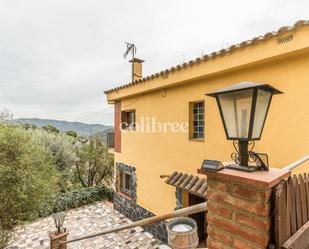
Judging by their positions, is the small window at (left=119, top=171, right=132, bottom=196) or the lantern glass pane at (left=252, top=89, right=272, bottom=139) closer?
the lantern glass pane at (left=252, top=89, right=272, bottom=139)

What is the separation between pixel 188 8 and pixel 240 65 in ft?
13.0

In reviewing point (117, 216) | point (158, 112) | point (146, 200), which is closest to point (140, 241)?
point (146, 200)

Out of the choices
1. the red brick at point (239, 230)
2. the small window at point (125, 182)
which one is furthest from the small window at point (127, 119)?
the red brick at point (239, 230)

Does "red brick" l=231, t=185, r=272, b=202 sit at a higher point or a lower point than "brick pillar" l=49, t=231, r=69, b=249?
higher

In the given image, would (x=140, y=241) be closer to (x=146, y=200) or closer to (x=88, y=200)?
(x=146, y=200)

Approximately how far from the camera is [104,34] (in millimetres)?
10062

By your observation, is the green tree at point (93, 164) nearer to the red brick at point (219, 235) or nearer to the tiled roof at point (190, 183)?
the tiled roof at point (190, 183)

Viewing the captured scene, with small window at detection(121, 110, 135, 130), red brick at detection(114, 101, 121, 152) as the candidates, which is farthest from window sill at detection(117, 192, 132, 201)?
small window at detection(121, 110, 135, 130)

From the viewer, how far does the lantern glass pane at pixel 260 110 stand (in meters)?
1.81

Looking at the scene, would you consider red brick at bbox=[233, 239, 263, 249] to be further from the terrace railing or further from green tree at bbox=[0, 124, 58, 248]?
green tree at bbox=[0, 124, 58, 248]

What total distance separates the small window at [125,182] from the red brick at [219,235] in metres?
9.74

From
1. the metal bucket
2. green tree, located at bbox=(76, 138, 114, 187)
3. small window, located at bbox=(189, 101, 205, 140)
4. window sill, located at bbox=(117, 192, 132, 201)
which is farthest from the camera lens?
green tree, located at bbox=(76, 138, 114, 187)

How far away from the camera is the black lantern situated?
5.85ft

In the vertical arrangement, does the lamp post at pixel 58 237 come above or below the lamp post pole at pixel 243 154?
below
